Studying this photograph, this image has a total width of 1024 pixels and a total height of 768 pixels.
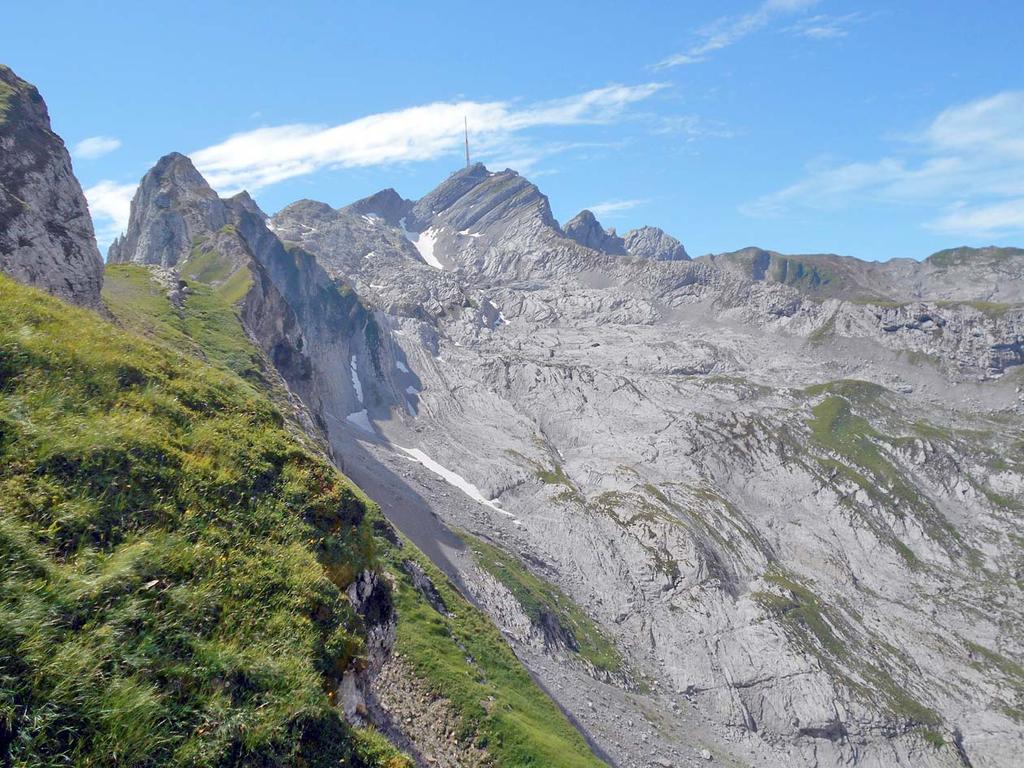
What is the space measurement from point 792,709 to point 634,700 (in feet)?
106

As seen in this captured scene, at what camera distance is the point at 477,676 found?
31219 mm

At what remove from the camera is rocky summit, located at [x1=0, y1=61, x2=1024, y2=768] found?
169 feet

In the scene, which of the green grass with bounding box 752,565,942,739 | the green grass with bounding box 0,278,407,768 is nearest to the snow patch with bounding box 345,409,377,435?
the green grass with bounding box 752,565,942,739

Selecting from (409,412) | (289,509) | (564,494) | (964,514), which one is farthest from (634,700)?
(964,514)

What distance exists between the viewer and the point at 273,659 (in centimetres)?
1110

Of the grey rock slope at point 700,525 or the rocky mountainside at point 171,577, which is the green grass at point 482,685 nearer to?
the rocky mountainside at point 171,577

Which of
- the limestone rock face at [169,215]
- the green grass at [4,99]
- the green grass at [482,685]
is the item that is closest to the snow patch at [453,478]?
the limestone rock face at [169,215]

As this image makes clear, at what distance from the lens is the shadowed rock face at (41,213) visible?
134ft

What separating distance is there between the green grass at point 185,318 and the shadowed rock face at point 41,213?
5212mm

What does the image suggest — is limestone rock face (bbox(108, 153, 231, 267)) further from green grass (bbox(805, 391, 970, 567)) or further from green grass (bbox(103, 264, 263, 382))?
green grass (bbox(805, 391, 970, 567))

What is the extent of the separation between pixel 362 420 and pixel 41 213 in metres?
112

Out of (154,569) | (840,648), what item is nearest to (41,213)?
(154,569)

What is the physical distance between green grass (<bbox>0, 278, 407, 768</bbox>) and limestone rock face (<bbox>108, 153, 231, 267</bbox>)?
116m

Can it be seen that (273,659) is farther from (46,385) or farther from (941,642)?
(941,642)
